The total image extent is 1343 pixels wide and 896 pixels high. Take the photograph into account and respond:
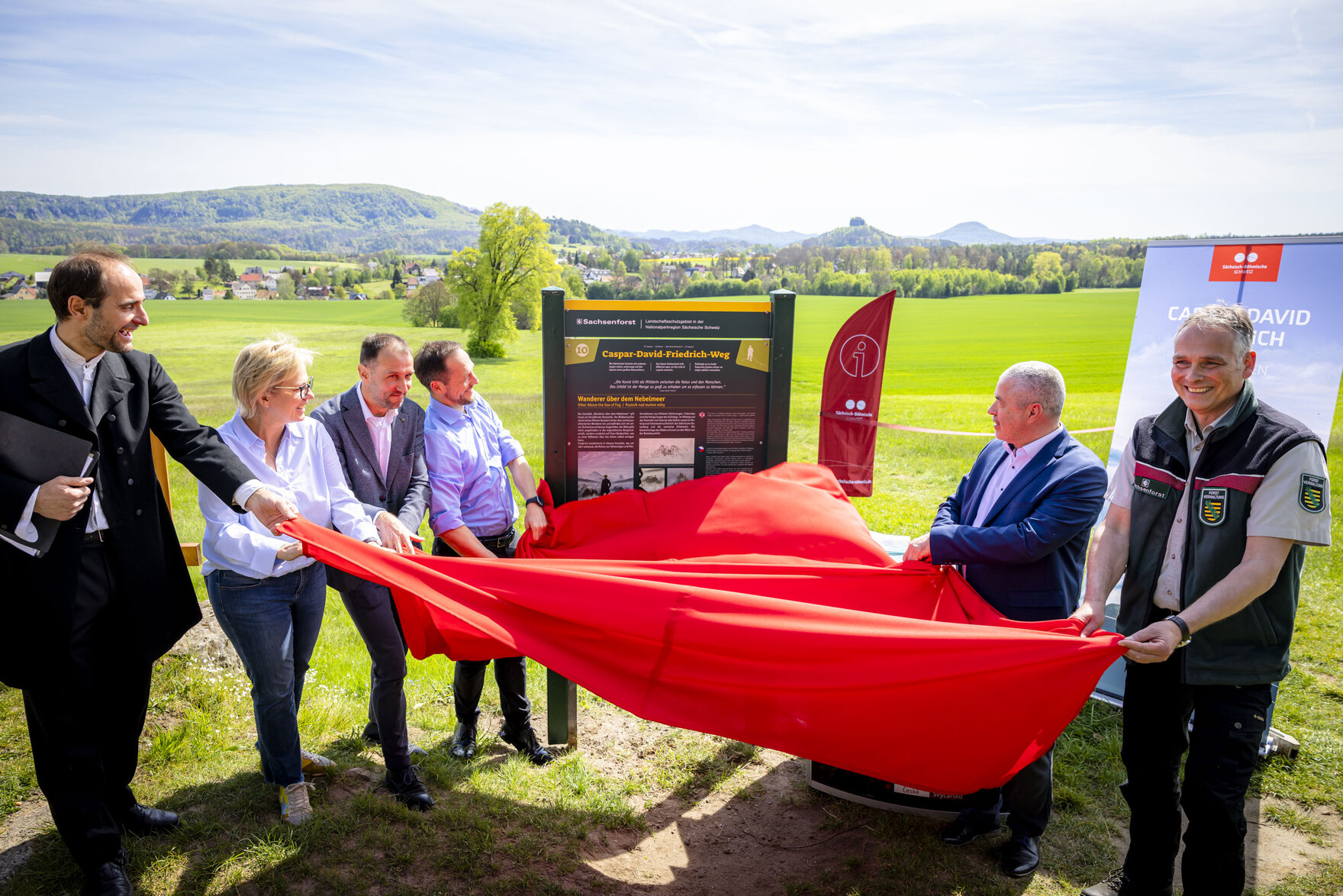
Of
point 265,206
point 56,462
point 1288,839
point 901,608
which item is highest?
point 265,206

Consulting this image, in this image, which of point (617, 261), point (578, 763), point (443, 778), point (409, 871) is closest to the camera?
point (409, 871)

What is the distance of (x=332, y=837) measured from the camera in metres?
3.61

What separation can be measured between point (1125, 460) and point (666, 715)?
2.34 metres

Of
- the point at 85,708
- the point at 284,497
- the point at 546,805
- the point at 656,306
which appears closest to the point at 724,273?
the point at 656,306

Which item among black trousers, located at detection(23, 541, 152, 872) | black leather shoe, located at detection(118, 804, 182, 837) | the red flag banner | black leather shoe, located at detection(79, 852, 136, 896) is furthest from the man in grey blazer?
the red flag banner

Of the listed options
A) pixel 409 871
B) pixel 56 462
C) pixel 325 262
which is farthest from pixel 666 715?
pixel 325 262

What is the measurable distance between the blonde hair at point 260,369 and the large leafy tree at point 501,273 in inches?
1873

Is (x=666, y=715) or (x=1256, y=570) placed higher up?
(x=1256, y=570)

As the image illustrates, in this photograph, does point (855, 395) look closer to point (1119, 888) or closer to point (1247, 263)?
point (1247, 263)

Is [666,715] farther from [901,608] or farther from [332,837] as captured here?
[332,837]

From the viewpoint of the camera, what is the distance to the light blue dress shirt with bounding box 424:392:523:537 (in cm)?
401

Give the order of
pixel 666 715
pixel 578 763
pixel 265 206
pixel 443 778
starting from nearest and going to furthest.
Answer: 1. pixel 666 715
2. pixel 443 778
3. pixel 578 763
4. pixel 265 206

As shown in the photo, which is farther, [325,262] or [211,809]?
[325,262]

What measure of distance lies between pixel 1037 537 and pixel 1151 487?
50 centimetres
